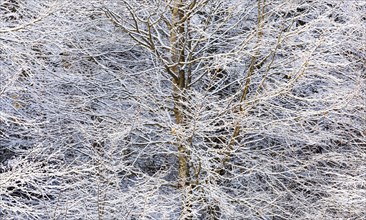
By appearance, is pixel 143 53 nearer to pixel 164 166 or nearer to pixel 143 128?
A: pixel 143 128

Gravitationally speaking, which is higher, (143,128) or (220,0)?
(220,0)

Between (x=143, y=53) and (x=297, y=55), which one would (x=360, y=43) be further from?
(x=143, y=53)

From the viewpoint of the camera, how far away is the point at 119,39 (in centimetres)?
784

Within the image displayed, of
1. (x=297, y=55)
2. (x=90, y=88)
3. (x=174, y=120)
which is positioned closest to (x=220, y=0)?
(x=297, y=55)

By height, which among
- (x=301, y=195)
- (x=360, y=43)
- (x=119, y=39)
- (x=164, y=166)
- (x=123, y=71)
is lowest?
(x=164, y=166)

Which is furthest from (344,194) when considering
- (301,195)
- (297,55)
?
(297,55)

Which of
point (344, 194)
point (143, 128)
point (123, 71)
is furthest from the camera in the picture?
point (123, 71)

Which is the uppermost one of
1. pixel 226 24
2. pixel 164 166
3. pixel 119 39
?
pixel 226 24

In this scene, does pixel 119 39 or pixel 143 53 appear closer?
pixel 119 39

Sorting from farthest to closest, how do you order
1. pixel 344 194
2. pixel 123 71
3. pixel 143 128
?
1. pixel 123 71
2. pixel 143 128
3. pixel 344 194

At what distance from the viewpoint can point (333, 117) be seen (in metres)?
7.93

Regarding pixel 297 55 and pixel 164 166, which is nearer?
pixel 297 55

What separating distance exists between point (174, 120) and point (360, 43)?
11.6 feet

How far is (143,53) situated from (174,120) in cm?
142
